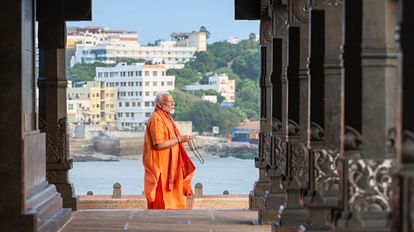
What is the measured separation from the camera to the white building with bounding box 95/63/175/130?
2750 cm

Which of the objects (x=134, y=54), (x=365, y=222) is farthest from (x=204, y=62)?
(x=365, y=222)

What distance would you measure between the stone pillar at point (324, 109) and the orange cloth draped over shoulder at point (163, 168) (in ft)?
23.8

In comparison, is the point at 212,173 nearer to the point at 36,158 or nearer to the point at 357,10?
the point at 36,158

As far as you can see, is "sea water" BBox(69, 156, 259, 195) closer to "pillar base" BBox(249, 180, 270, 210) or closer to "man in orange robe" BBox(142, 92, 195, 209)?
"man in orange robe" BBox(142, 92, 195, 209)

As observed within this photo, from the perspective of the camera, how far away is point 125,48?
3073 cm

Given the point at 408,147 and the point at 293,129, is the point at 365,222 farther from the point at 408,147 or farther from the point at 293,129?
the point at 293,129

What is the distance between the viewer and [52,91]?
52.1ft

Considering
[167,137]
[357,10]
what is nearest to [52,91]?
[167,137]

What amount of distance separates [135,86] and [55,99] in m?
12.1

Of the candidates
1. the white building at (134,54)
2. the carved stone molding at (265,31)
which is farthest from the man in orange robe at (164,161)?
the white building at (134,54)

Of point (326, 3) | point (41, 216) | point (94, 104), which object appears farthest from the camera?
point (94, 104)

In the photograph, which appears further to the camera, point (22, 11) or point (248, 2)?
point (248, 2)

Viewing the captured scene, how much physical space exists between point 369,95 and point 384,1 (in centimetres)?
68

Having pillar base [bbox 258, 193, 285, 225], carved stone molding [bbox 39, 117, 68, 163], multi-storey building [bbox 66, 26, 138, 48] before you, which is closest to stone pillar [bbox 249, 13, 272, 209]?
pillar base [bbox 258, 193, 285, 225]
